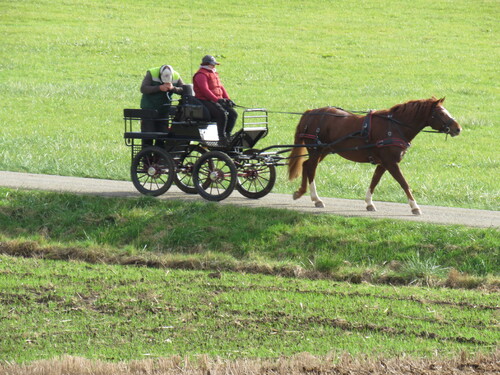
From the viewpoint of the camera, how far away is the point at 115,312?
9.00 metres

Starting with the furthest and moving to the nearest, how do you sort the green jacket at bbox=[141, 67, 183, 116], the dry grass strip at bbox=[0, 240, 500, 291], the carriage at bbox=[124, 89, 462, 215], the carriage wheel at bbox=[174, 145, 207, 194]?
1. the carriage wheel at bbox=[174, 145, 207, 194]
2. the green jacket at bbox=[141, 67, 183, 116]
3. the carriage at bbox=[124, 89, 462, 215]
4. the dry grass strip at bbox=[0, 240, 500, 291]

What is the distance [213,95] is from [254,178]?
169cm

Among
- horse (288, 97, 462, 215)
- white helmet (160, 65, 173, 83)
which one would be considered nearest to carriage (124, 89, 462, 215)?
horse (288, 97, 462, 215)

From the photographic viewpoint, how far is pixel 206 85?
13852 mm

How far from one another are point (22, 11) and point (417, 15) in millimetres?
23319

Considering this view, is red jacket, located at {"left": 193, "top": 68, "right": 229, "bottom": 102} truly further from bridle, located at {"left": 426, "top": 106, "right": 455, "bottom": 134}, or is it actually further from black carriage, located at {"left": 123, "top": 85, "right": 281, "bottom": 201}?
bridle, located at {"left": 426, "top": 106, "right": 455, "bottom": 134}

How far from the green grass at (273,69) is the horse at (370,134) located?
1812mm

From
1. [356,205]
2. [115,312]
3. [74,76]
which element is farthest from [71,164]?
[74,76]

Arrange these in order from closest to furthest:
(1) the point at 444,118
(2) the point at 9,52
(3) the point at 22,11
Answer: (1) the point at 444,118 < (2) the point at 9,52 < (3) the point at 22,11

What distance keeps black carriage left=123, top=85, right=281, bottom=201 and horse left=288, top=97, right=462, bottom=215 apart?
570 millimetres

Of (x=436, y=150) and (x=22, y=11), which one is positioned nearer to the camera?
(x=436, y=150)

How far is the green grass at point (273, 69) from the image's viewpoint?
1928cm

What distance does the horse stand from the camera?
13203 millimetres

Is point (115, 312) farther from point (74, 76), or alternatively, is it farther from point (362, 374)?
point (74, 76)
